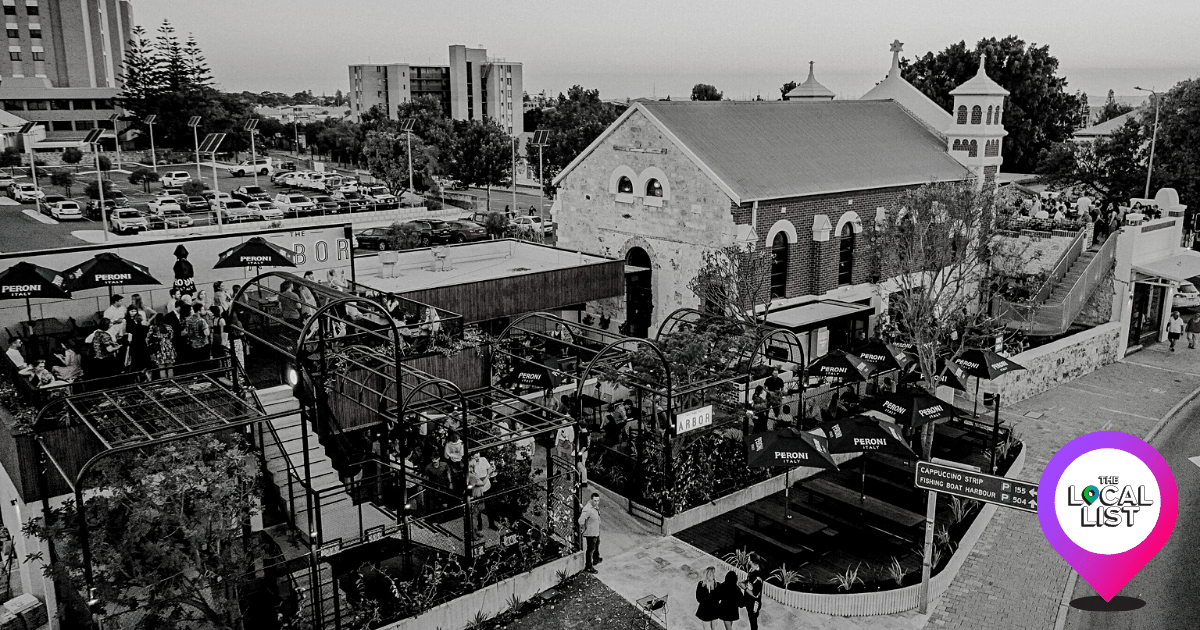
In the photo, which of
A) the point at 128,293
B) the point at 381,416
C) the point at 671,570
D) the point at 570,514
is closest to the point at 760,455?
the point at 671,570

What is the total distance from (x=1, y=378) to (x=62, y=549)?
202 inches

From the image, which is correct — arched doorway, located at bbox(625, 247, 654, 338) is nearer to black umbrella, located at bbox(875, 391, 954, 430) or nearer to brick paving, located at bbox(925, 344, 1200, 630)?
brick paving, located at bbox(925, 344, 1200, 630)

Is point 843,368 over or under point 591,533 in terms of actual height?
over

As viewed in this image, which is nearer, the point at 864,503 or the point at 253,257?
the point at 864,503

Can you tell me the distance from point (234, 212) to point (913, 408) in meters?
46.8

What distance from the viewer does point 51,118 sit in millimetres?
106625

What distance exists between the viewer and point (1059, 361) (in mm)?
28609

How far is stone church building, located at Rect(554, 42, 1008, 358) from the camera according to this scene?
2895 cm

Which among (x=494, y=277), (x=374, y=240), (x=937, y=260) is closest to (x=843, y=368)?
(x=937, y=260)

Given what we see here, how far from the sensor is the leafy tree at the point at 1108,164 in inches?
1799

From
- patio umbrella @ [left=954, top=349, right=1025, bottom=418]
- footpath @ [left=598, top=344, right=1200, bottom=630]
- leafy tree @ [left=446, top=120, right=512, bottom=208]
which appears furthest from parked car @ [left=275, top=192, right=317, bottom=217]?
patio umbrella @ [left=954, top=349, right=1025, bottom=418]

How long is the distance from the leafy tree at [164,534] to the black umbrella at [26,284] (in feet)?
21.4

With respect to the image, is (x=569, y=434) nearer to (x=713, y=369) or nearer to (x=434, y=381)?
(x=713, y=369)

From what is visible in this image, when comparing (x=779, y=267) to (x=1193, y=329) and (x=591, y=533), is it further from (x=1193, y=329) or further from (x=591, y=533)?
(x=1193, y=329)
